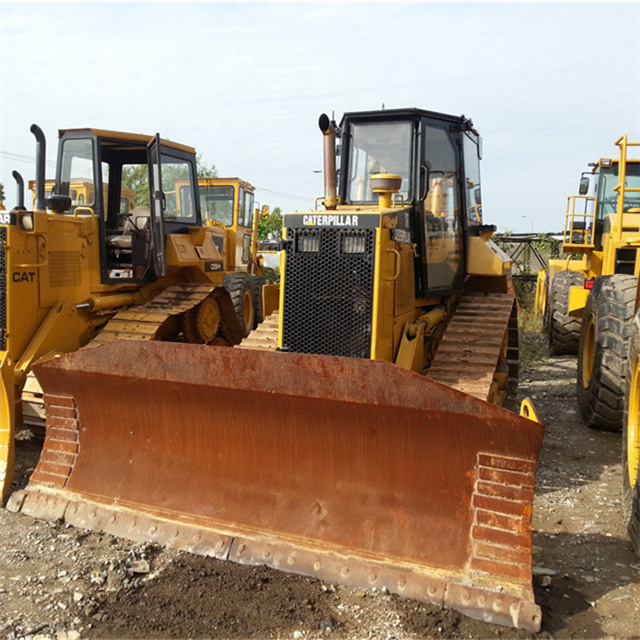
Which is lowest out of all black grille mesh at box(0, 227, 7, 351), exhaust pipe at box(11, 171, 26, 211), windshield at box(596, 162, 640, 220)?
black grille mesh at box(0, 227, 7, 351)

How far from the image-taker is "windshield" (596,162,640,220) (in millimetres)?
10727

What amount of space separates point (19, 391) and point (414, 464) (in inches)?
144

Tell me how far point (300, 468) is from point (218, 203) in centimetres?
889

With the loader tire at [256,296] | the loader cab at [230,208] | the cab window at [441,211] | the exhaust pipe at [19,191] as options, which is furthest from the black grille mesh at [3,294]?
the loader cab at [230,208]

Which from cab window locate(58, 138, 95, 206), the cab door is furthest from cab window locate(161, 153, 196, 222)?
cab window locate(58, 138, 95, 206)

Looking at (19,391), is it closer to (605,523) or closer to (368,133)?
(368,133)

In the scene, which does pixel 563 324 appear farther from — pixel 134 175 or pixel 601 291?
pixel 134 175

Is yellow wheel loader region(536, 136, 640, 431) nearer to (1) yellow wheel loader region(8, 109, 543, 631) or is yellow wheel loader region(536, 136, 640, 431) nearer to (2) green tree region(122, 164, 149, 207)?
(1) yellow wheel loader region(8, 109, 543, 631)

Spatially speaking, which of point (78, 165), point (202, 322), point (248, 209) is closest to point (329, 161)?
point (202, 322)

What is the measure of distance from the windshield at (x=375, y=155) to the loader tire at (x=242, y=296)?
3.97m

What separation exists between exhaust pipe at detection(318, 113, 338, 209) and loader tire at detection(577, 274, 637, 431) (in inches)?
101

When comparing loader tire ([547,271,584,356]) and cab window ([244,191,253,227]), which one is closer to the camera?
loader tire ([547,271,584,356])

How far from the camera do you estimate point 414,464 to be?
3.67 m

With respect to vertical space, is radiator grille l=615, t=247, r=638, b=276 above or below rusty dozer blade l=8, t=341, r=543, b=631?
above
